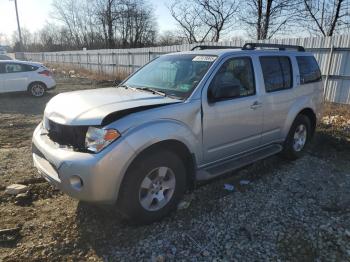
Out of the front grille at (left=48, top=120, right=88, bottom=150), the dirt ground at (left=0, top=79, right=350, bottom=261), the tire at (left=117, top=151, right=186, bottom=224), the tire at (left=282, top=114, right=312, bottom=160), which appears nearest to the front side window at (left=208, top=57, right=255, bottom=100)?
the tire at (left=117, top=151, right=186, bottom=224)

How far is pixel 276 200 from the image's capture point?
4.06 m

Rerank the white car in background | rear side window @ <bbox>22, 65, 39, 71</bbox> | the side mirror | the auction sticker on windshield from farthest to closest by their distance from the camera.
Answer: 1. rear side window @ <bbox>22, 65, 39, 71</bbox>
2. the white car in background
3. the auction sticker on windshield
4. the side mirror

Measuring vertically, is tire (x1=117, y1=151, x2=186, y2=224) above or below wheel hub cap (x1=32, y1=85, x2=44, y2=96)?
above

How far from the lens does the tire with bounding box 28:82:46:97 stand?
1280 cm

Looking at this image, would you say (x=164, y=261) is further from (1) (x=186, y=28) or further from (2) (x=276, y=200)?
(1) (x=186, y=28)

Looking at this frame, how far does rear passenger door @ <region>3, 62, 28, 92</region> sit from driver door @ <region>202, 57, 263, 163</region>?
35.5 feet

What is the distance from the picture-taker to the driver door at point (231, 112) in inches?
150

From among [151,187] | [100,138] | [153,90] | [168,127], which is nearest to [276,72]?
[153,90]

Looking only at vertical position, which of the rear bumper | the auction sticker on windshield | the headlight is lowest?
the rear bumper

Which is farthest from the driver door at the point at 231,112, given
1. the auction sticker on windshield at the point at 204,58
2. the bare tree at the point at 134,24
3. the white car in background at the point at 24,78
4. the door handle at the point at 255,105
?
the bare tree at the point at 134,24

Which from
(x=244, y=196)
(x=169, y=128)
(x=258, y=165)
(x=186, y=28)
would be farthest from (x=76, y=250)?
(x=186, y=28)

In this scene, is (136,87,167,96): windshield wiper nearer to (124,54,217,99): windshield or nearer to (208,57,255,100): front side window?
(124,54,217,99): windshield

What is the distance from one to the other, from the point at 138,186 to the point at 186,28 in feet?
105

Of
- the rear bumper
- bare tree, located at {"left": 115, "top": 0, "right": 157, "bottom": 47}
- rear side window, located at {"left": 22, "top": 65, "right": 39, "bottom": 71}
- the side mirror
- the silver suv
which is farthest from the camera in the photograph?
bare tree, located at {"left": 115, "top": 0, "right": 157, "bottom": 47}
